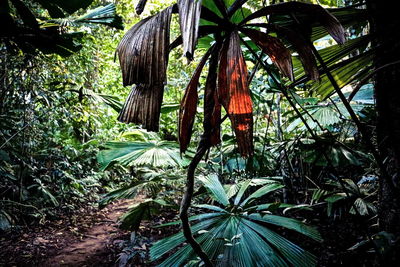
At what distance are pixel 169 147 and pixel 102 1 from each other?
746 cm

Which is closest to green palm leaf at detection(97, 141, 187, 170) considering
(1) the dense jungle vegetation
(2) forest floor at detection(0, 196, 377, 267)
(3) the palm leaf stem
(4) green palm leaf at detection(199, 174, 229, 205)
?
(1) the dense jungle vegetation

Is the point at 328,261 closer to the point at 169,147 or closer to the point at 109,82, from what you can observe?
the point at 169,147

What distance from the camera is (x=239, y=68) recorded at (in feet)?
2.88

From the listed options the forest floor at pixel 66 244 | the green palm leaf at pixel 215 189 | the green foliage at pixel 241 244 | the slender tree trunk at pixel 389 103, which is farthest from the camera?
the forest floor at pixel 66 244

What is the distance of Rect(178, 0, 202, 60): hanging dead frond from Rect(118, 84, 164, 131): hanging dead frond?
0.27 m

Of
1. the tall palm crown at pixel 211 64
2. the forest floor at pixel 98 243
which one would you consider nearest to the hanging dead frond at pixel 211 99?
the tall palm crown at pixel 211 64

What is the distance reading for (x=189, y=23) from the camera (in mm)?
706

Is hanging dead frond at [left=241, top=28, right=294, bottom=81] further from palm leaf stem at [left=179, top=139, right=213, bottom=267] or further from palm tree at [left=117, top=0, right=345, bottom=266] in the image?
palm leaf stem at [left=179, top=139, right=213, bottom=267]

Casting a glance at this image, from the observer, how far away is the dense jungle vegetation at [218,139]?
0.96 meters

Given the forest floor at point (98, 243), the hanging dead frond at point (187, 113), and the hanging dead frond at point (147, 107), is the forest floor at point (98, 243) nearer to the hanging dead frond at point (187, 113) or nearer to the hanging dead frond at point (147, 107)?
the hanging dead frond at point (187, 113)

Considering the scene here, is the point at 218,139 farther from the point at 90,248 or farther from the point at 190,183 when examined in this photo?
the point at 90,248

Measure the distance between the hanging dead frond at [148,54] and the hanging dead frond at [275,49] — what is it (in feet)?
1.21

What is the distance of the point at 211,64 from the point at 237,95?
7.8 inches

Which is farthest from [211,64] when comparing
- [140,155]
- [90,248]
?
[90,248]
